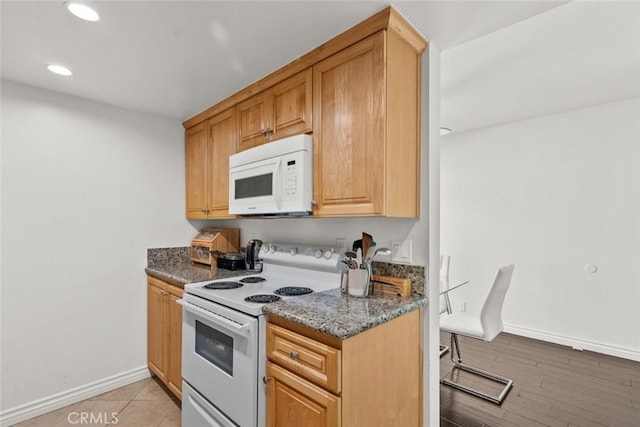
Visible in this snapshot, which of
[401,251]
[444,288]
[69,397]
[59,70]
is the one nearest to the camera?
[401,251]

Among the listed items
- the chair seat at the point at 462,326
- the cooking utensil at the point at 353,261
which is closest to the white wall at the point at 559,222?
the chair seat at the point at 462,326

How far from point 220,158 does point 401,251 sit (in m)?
1.67

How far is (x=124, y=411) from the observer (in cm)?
229

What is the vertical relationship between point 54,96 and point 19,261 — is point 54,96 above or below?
above

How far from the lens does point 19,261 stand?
2.23m

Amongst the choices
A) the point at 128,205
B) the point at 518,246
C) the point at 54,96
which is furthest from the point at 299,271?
the point at 518,246

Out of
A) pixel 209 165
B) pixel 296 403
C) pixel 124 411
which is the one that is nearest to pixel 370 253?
pixel 296 403

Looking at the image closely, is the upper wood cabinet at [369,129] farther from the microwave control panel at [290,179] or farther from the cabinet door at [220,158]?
the cabinet door at [220,158]

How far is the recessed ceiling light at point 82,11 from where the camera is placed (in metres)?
1.44

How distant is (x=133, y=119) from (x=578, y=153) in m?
4.38

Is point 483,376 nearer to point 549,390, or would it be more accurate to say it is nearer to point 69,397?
point 549,390

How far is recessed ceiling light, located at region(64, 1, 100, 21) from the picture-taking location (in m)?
1.44

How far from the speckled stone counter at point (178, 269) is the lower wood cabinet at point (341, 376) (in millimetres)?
1085

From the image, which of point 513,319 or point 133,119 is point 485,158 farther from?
point 133,119
